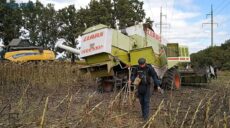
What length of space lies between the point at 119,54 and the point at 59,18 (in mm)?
37663

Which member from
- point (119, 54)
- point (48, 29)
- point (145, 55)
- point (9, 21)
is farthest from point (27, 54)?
point (48, 29)

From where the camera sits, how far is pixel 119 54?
55.8 feet

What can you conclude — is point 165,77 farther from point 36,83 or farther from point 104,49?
point 36,83

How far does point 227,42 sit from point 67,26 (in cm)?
3854

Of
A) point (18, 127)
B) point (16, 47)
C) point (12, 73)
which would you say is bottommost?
point (18, 127)

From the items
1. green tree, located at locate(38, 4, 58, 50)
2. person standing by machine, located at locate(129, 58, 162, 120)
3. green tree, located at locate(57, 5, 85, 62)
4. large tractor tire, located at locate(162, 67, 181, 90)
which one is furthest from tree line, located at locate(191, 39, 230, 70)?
person standing by machine, located at locate(129, 58, 162, 120)

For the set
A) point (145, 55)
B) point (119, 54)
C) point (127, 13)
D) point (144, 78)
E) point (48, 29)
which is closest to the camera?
point (144, 78)

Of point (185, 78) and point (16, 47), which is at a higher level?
point (16, 47)

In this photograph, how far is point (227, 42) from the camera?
8138 cm

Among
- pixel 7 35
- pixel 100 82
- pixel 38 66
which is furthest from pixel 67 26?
pixel 100 82

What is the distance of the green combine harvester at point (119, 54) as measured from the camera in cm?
1666

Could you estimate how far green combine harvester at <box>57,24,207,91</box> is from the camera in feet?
54.6

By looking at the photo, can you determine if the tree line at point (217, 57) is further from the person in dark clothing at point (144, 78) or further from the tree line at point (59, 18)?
the person in dark clothing at point (144, 78)

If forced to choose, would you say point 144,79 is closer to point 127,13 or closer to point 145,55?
point 145,55
